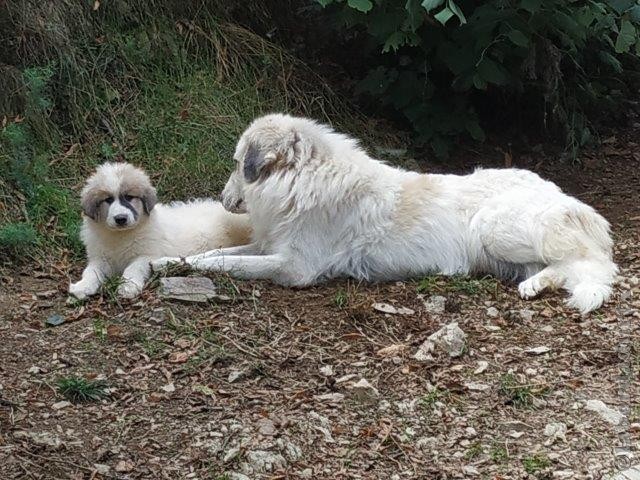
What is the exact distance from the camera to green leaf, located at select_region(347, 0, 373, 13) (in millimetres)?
7258

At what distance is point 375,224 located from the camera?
6.35 meters

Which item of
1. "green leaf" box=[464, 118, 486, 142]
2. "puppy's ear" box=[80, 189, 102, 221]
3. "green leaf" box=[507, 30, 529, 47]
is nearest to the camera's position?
"puppy's ear" box=[80, 189, 102, 221]

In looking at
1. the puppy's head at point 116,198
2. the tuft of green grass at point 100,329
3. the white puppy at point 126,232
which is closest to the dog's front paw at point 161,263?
the white puppy at point 126,232

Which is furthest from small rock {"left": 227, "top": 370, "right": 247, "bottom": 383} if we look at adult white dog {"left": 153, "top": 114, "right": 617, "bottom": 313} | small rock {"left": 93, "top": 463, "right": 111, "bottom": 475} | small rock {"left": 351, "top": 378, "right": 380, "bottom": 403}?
adult white dog {"left": 153, "top": 114, "right": 617, "bottom": 313}

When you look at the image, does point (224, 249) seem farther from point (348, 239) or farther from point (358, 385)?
point (358, 385)

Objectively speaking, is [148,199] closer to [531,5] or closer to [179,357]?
[179,357]

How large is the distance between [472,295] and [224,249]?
1.66m

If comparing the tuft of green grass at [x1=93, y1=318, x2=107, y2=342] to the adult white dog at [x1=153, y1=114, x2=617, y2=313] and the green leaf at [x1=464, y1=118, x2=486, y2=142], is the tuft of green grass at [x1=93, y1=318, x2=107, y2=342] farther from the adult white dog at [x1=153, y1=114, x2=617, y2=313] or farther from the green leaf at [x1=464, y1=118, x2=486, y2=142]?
the green leaf at [x1=464, y1=118, x2=486, y2=142]

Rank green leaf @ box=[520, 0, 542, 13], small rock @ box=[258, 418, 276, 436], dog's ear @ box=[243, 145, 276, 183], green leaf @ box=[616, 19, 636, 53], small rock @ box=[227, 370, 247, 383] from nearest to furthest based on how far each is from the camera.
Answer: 1. small rock @ box=[258, 418, 276, 436]
2. small rock @ box=[227, 370, 247, 383]
3. dog's ear @ box=[243, 145, 276, 183]
4. green leaf @ box=[616, 19, 636, 53]
5. green leaf @ box=[520, 0, 542, 13]

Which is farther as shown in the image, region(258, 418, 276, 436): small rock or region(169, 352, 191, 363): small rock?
region(169, 352, 191, 363): small rock

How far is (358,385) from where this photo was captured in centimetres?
491

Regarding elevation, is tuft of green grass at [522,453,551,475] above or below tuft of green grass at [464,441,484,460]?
above

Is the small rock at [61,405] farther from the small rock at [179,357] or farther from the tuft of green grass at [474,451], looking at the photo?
the tuft of green grass at [474,451]

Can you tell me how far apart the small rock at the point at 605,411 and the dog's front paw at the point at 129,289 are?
8.80 feet
